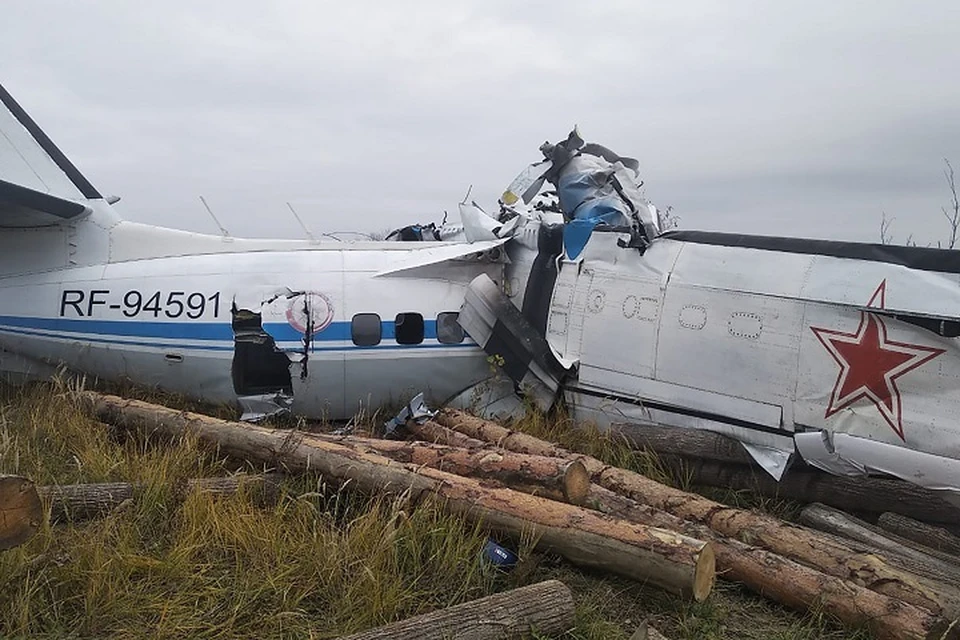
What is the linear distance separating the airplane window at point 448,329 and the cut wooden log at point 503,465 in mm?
2309

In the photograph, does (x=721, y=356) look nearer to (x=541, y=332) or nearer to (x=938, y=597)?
(x=541, y=332)

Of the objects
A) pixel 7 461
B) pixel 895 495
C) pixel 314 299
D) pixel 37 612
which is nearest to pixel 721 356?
pixel 895 495

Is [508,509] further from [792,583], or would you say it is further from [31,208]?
[31,208]

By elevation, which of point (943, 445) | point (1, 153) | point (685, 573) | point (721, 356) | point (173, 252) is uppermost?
point (1, 153)

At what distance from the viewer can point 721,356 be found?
662 centimetres

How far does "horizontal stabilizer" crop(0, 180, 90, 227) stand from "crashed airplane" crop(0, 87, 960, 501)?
2cm

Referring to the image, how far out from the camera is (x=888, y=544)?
5398mm

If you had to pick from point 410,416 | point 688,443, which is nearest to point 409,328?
point 410,416

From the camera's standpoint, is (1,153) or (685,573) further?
(1,153)

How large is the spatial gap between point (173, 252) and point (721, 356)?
22.1ft

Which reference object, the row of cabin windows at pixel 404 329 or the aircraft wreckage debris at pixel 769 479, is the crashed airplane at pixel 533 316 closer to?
the row of cabin windows at pixel 404 329

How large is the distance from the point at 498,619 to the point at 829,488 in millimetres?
3676

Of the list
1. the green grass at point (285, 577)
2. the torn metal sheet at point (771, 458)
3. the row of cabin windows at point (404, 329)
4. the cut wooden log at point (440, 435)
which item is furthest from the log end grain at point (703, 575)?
the row of cabin windows at point (404, 329)

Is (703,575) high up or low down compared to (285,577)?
up
